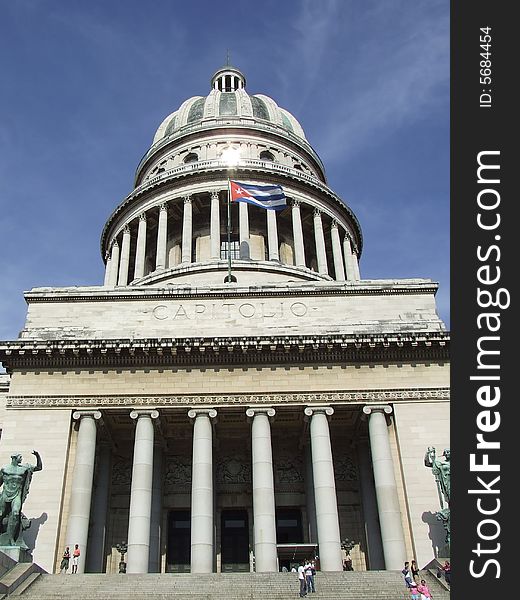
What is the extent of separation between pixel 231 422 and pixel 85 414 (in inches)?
257

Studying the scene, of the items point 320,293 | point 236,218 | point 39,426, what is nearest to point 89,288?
point 39,426

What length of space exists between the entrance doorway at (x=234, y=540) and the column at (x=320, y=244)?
2057 cm

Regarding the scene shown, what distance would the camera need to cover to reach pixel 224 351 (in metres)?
30.8

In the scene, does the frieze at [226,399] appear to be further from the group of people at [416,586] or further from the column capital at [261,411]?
the group of people at [416,586]

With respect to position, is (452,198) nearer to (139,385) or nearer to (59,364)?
(139,385)

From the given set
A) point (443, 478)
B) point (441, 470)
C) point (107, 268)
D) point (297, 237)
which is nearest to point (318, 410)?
point (441, 470)

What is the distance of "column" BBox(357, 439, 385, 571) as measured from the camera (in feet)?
98.3

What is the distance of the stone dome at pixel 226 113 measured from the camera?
195ft

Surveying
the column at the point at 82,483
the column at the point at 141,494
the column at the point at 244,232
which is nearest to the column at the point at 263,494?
the column at the point at 141,494

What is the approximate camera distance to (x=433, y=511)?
92.6 feet

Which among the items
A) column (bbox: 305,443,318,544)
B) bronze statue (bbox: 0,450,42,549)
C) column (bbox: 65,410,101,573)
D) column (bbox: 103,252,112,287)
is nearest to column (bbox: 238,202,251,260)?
column (bbox: 103,252,112,287)

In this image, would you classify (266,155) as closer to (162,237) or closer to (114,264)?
(162,237)

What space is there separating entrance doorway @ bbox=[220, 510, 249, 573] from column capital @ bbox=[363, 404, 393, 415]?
307 inches

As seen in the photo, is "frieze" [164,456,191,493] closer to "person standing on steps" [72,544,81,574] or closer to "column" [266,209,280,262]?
"person standing on steps" [72,544,81,574]
